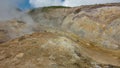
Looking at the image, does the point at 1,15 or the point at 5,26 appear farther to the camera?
the point at 1,15

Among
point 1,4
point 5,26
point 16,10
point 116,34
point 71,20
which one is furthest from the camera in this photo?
point 16,10

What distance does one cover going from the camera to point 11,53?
21109 millimetres

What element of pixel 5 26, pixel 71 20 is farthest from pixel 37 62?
pixel 71 20

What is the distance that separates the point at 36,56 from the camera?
19875 millimetres

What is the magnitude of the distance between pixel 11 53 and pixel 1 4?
3985 cm

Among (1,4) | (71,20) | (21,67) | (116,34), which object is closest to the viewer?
(21,67)

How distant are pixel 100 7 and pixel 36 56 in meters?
29.8

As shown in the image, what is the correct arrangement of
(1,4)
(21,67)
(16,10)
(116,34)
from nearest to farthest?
(21,67) < (116,34) < (1,4) < (16,10)

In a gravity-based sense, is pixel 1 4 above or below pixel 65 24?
above

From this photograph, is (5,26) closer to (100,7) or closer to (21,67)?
(100,7)

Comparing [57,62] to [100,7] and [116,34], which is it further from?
[100,7]

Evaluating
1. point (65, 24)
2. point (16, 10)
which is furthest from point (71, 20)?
point (16, 10)

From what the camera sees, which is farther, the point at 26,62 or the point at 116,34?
the point at 116,34

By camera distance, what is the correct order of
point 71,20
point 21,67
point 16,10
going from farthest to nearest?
point 16,10
point 71,20
point 21,67
